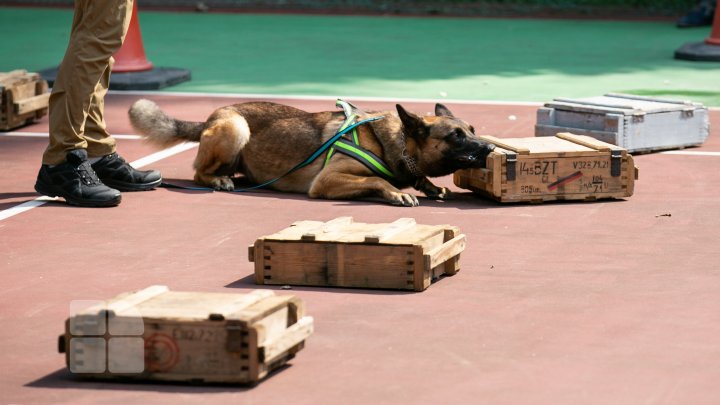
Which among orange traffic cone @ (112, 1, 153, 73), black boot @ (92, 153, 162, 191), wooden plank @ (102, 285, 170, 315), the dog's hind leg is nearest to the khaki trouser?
black boot @ (92, 153, 162, 191)

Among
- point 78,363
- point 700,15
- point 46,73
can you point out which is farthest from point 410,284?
point 700,15

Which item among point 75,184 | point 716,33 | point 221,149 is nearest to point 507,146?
point 221,149

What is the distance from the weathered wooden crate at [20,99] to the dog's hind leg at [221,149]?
10.8 feet

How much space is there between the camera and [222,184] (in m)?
10.3

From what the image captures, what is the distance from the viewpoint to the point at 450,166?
9773 mm

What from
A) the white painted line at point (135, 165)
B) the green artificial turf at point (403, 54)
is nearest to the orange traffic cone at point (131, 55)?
the green artificial turf at point (403, 54)

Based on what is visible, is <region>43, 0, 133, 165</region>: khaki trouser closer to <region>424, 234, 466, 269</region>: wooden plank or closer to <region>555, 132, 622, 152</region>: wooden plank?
<region>424, 234, 466, 269</region>: wooden plank

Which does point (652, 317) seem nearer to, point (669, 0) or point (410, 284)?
point (410, 284)

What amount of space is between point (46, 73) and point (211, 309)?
10868 millimetres

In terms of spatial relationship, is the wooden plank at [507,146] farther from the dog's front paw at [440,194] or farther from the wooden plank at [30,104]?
the wooden plank at [30,104]

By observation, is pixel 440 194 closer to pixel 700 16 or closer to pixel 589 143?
pixel 589 143

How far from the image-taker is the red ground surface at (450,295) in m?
5.68

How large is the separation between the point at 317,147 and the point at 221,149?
76cm

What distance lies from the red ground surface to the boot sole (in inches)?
2.7
